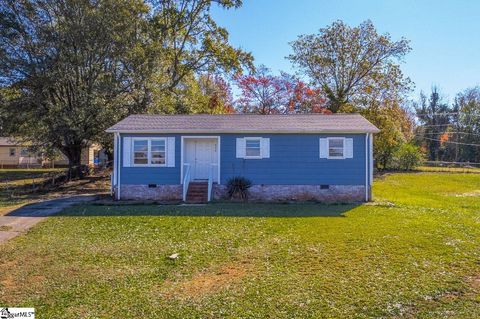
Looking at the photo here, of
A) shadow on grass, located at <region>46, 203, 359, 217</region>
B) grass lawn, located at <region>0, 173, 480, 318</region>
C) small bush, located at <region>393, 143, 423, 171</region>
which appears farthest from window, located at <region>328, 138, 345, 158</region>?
small bush, located at <region>393, 143, 423, 171</region>

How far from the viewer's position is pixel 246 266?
20.8 ft

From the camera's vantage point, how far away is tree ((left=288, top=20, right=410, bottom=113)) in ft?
94.0

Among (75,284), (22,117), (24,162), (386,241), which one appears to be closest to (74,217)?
(75,284)

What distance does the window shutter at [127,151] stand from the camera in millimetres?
14922

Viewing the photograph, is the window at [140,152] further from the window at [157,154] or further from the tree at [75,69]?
the tree at [75,69]

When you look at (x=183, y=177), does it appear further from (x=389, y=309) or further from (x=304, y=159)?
(x=389, y=309)

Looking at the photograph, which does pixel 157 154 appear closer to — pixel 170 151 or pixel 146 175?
pixel 170 151

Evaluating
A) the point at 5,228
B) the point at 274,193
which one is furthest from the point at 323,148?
the point at 5,228

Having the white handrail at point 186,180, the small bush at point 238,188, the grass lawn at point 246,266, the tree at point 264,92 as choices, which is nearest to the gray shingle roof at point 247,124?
the white handrail at point 186,180

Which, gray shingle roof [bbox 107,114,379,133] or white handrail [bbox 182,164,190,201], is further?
gray shingle roof [bbox 107,114,379,133]

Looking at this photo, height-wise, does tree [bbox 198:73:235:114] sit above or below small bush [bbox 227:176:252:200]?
above

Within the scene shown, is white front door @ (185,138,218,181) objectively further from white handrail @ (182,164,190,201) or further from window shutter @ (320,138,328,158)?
window shutter @ (320,138,328,158)

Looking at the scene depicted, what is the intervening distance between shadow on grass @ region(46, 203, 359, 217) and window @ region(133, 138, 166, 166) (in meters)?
2.35

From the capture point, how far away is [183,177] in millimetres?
14984
